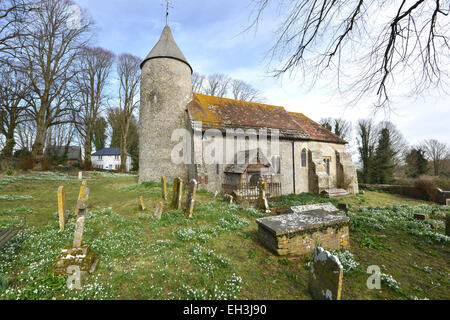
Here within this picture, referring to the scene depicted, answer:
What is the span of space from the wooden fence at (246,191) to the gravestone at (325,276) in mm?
6748

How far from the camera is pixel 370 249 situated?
4957 mm

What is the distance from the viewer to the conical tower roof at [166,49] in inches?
554

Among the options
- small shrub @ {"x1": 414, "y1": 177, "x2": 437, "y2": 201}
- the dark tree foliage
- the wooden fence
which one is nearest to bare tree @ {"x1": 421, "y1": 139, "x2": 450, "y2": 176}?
the dark tree foliage

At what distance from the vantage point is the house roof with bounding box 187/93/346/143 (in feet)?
45.0

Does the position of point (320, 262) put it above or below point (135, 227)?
above

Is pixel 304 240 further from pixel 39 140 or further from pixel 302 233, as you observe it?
pixel 39 140

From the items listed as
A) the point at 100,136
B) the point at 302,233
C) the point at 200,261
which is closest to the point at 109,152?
the point at 100,136

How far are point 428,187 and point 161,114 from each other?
23456mm

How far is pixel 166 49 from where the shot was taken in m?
14.3

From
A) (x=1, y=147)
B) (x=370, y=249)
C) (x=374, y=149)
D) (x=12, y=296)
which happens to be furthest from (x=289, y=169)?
(x=1, y=147)

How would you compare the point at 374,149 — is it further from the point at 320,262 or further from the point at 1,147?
the point at 1,147

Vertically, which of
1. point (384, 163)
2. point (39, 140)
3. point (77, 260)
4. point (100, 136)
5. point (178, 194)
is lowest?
point (77, 260)

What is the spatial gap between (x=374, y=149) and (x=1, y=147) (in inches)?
1893

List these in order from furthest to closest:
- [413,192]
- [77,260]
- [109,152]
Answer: [109,152], [413,192], [77,260]
